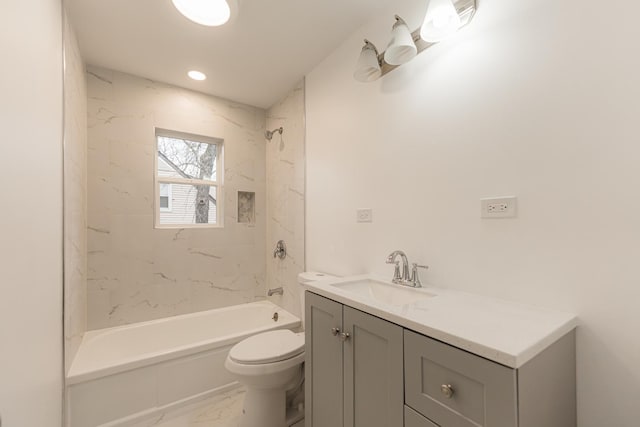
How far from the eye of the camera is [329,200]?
2059 millimetres

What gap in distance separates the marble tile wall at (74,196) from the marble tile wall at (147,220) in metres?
0.10

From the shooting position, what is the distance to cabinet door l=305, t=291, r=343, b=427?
1.17m

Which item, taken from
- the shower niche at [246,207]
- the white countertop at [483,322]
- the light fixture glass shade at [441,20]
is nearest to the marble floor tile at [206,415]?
the white countertop at [483,322]

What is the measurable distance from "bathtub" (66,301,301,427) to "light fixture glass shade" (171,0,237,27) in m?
2.14

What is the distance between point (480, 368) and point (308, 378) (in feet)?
3.01

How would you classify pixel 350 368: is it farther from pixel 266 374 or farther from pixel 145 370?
pixel 145 370

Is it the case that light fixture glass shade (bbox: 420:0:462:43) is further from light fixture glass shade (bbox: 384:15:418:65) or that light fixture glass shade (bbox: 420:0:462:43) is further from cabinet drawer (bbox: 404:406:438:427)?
cabinet drawer (bbox: 404:406:438:427)

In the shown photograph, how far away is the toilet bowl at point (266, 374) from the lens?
1520 millimetres

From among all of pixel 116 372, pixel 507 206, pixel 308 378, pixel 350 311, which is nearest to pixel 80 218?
pixel 116 372

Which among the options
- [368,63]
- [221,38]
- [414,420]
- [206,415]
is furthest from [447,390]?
[221,38]

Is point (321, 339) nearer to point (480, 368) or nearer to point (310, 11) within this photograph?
point (480, 368)

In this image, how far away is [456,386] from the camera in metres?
0.75

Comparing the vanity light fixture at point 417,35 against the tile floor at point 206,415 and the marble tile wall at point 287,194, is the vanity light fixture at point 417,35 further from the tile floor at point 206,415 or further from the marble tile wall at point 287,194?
the tile floor at point 206,415

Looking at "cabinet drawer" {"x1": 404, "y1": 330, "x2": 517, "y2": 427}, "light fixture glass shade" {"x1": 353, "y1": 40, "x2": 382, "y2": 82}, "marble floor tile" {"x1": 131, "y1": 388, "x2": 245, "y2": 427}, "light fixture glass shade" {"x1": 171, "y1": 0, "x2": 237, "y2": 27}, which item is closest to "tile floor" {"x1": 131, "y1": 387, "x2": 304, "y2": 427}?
"marble floor tile" {"x1": 131, "y1": 388, "x2": 245, "y2": 427}
